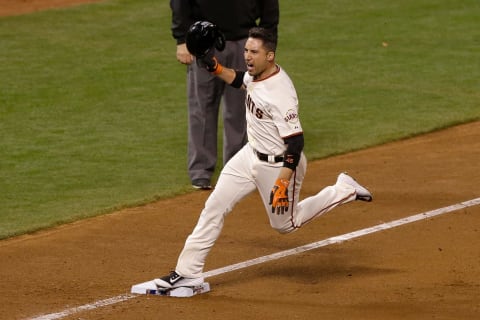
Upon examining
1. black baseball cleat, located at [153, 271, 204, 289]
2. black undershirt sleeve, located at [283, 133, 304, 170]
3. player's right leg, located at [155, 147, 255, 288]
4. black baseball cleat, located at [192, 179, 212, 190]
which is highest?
black undershirt sleeve, located at [283, 133, 304, 170]

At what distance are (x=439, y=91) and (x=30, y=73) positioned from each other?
5198 mm

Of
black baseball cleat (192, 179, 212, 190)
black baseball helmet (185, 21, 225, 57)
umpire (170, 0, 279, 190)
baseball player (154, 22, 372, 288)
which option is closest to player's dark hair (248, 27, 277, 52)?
baseball player (154, 22, 372, 288)

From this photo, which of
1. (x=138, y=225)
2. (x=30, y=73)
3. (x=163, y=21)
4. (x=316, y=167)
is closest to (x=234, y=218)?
(x=138, y=225)

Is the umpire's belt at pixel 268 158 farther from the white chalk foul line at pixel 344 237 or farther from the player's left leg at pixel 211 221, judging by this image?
the white chalk foul line at pixel 344 237

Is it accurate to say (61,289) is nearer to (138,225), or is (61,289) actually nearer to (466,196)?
(138,225)

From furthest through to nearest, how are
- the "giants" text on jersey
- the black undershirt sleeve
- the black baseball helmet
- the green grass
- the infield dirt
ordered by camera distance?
the green grass < the black baseball helmet < the "giants" text on jersey < the black undershirt sleeve < the infield dirt

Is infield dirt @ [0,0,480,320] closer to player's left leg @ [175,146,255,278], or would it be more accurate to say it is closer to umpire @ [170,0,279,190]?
player's left leg @ [175,146,255,278]

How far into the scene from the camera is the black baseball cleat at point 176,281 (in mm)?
8430

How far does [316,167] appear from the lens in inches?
475

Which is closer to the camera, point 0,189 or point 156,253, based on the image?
point 156,253

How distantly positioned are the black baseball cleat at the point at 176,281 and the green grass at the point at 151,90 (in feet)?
7.00

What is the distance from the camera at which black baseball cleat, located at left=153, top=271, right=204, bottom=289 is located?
8430 millimetres

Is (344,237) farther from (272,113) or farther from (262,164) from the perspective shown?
(272,113)

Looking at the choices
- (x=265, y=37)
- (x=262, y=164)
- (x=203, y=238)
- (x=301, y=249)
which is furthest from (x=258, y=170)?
(x=301, y=249)
